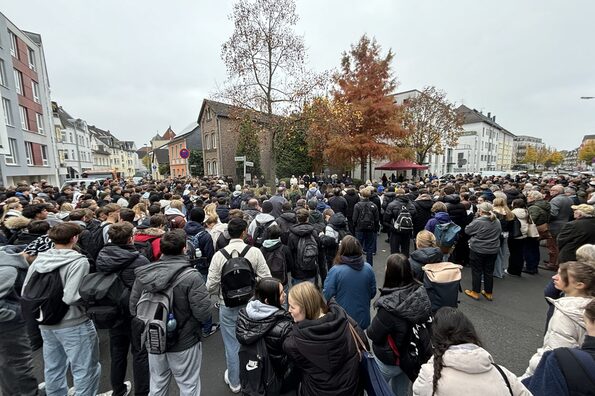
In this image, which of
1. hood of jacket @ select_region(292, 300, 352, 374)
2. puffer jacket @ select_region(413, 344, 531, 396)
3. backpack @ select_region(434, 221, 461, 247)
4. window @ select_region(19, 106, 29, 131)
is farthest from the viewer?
window @ select_region(19, 106, 29, 131)

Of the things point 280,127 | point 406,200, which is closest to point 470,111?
point 280,127

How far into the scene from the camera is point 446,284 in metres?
3.18

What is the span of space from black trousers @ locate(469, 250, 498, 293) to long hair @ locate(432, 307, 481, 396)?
418 cm

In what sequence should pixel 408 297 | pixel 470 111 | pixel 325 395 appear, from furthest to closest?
pixel 470 111 → pixel 408 297 → pixel 325 395

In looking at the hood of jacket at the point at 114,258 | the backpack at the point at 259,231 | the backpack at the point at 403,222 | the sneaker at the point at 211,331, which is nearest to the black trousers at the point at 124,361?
the hood of jacket at the point at 114,258

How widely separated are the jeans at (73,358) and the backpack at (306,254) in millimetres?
2723

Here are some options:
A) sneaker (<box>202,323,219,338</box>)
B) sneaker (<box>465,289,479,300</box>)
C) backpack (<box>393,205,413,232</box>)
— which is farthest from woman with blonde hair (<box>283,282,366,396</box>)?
backpack (<box>393,205,413,232</box>)

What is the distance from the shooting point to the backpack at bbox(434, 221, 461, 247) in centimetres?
532

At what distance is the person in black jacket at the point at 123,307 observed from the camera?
108 inches

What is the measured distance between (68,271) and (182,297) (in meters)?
1.31

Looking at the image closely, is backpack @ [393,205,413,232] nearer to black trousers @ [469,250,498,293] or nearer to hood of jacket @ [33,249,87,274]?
black trousers @ [469,250,498,293]

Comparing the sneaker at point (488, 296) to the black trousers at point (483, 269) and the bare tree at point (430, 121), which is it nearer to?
the black trousers at point (483, 269)

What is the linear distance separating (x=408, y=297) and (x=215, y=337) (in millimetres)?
3312

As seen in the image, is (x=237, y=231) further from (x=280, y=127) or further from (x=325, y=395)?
(x=280, y=127)
